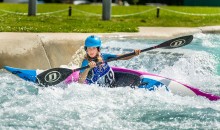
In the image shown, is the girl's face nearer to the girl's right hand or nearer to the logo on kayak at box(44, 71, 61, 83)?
the girl's right hand

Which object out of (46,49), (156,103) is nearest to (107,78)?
(156,103)

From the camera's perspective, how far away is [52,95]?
25.8 ft

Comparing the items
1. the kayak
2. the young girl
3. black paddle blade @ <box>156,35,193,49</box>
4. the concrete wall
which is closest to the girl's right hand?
the young girl

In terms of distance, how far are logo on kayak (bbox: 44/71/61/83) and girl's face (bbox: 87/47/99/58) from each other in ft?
1.96

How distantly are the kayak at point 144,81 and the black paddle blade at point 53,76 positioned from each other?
3cm

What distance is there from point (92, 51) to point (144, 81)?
935mm

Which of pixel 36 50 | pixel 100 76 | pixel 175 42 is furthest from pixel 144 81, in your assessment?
pixel 36 50

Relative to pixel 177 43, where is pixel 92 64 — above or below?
below

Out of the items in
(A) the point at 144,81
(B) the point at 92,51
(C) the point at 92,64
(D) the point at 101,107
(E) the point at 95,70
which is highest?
(B) the point at 92,51

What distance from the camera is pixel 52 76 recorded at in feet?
26.7

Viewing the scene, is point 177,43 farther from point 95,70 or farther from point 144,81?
point 95,70

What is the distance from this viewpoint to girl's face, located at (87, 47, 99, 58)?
8265 millimetres

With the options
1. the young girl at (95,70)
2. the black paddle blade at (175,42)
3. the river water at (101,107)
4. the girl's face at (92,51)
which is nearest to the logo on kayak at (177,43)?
the black paddle blade at (175,42)

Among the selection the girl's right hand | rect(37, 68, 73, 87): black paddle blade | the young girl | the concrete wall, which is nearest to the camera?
the girl's right hand
